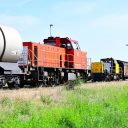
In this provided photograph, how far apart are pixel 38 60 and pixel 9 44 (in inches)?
199

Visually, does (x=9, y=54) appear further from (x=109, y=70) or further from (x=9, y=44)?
(x=109, y=70)

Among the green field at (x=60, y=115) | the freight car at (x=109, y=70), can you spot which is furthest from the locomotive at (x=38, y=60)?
the freight car at (x=109, y=70)

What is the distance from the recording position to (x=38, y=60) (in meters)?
27.1

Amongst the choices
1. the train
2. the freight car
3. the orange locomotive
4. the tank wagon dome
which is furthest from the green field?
the freight car

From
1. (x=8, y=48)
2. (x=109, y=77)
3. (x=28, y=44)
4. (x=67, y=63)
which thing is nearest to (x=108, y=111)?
(x=8, y=48)

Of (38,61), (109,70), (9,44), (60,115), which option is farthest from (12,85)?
(109,70)

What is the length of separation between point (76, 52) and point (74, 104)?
16.7 metres

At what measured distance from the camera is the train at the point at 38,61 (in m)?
22.3

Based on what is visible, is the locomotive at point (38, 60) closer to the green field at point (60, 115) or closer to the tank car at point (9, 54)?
the tank car at point (9, 54)

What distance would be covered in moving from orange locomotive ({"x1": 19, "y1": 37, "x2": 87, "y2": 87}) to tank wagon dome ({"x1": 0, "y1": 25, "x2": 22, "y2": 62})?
7.05 feet

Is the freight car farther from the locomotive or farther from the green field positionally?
the green field

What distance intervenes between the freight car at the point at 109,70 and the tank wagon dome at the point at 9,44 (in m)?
20.8

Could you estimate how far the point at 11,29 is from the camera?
22922 millimetres

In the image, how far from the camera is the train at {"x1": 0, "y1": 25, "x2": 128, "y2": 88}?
73.2ft
